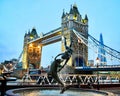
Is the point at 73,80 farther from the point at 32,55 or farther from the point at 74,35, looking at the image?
the point at 32,55

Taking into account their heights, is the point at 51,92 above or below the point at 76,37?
below

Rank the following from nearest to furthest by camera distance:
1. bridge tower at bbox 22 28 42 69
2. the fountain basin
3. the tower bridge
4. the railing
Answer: the fountain basin < the railing < the tower bridge < bridge tower at bbox 22 28 42 69

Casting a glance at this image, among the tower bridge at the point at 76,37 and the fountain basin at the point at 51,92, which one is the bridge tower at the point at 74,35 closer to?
the tower bridge at the point at 76,37

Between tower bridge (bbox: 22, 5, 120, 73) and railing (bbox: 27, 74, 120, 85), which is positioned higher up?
tower bridge (bbox: 22, 5, 120, 73)

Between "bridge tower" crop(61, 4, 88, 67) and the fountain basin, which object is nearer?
the fountain basin

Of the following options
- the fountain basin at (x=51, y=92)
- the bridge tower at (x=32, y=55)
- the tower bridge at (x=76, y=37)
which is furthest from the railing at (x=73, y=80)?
the bridge tower at (x=32, y=55)

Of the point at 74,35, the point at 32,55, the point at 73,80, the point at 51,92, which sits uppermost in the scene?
the point at 74,35

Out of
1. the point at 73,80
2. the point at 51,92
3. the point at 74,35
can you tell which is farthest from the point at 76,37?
the point at 51,92

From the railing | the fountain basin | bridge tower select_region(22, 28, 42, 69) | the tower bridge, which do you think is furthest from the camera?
bridge tower select_region(22, 28, 42, 69)

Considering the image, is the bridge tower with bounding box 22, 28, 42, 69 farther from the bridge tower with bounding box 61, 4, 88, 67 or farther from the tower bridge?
the bridge tower with bounding box 61, 4, 88, 67

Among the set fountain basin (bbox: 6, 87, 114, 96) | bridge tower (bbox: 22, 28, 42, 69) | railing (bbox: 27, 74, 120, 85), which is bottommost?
fountain basin (bbox: 6, 87, 114, 96)

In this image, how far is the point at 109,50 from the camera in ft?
135

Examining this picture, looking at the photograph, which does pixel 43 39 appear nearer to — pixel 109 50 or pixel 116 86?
pixel 109 50

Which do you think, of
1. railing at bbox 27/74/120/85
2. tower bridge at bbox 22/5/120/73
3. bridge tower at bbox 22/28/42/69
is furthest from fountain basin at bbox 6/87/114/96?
bridge tower at bbox 22/28/42/69
